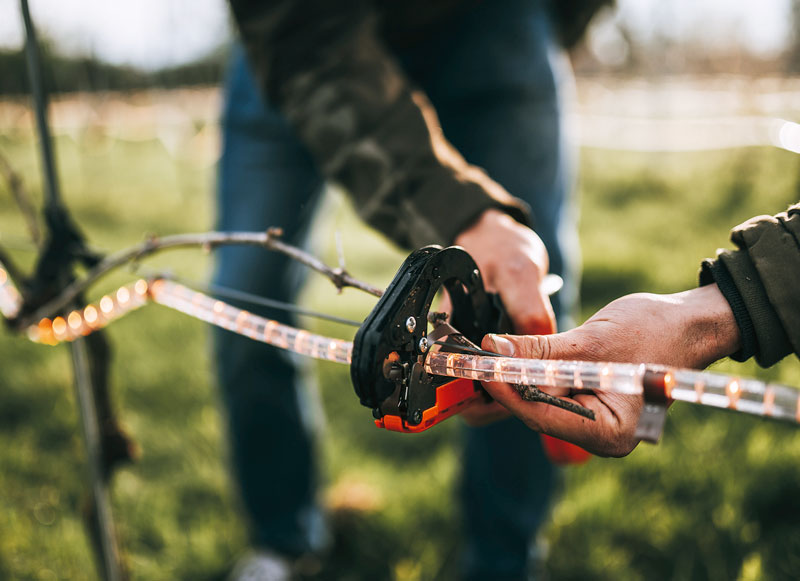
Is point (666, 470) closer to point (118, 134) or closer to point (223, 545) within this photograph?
point (223, 545)

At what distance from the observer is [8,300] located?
5.35 ft

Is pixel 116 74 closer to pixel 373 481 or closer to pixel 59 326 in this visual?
pixel 373 481

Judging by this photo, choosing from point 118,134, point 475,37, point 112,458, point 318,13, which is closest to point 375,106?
point 318,13

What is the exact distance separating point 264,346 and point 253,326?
35.7 inches

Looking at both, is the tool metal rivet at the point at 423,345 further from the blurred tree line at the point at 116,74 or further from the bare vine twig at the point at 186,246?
the blurred tree line at the point at 116,74

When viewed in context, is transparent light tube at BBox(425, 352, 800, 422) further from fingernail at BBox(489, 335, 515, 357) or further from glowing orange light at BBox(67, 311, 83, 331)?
glowing orange light at BBox(67, 311, 83, 331)

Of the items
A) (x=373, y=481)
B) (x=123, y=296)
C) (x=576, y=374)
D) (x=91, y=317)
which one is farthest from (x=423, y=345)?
(x=373, y=481)

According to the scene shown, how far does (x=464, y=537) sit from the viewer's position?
2.03 m

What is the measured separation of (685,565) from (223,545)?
1.50 metres

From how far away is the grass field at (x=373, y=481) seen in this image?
213cm

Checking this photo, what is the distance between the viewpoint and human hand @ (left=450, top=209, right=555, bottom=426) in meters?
1.04

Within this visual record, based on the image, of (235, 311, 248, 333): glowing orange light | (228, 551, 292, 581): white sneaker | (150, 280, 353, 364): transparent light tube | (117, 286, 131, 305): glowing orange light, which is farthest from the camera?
(228, 551, 292, 581): white sneaker

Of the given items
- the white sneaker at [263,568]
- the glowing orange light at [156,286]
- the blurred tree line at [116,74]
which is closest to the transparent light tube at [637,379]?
the glowing orange light at [156,286]

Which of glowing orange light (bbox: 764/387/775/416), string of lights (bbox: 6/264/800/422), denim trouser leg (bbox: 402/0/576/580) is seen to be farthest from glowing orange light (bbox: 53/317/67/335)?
glowing orange light (bbox: 764/387/775/416)
